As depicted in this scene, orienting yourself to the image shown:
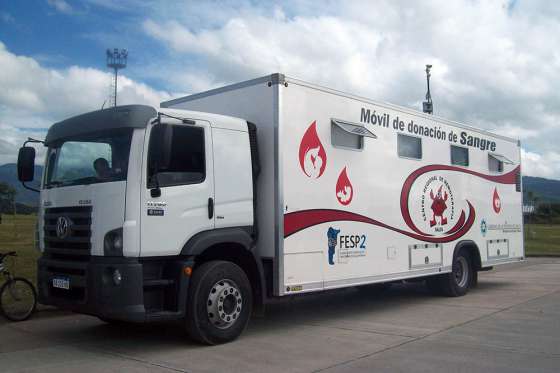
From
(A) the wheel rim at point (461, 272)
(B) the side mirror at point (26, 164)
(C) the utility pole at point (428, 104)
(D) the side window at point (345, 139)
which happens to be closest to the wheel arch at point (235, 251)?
(D) the side window at point (345, 139)

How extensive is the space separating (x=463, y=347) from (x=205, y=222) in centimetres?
357

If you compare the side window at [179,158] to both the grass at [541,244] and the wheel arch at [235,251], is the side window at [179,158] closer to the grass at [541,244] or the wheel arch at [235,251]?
the wheel arch at [235,251]

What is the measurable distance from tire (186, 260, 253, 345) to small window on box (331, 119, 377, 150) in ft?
8.79

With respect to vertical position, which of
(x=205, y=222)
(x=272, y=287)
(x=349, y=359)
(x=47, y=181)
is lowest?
(x=349, y=359)

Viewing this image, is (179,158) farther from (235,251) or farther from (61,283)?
(61,283)

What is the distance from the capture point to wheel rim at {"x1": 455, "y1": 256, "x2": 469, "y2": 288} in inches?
465

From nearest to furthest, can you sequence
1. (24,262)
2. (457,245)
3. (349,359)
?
(349,359) < (457,245) < (24,262)

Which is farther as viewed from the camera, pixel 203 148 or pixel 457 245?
pixel 457 245

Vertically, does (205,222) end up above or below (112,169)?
below

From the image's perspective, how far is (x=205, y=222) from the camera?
23.5 ft

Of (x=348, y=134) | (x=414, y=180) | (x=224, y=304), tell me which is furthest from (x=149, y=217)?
(x=414, y=180)

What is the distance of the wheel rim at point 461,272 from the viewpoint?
1180cm

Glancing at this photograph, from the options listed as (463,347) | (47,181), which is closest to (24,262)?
(47,181)

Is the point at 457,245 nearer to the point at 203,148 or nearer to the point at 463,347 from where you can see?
the point at 463,347
